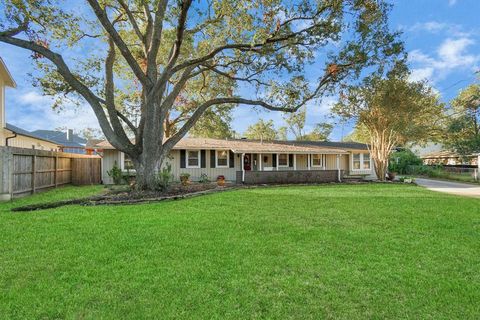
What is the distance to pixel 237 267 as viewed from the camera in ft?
12.6

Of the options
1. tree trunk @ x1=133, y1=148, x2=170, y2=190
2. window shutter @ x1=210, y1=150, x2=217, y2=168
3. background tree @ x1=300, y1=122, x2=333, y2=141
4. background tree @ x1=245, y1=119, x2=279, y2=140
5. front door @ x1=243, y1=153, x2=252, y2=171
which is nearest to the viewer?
tree trunk @ x1=133, y1=148, x2=170, y2=190

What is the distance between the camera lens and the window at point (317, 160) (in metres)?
22.1

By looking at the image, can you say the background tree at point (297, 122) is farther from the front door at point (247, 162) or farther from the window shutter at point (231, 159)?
the window shutter at point (231, 159)

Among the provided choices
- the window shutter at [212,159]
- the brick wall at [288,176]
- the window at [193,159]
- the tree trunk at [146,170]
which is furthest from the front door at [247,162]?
the tree trunk at [146,170]

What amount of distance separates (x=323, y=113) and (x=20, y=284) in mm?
22364

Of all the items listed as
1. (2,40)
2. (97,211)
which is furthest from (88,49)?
(97,211)

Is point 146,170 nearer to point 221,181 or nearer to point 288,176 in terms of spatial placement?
point 221,181

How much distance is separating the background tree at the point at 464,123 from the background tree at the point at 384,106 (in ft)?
41.6

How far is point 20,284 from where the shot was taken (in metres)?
3.29

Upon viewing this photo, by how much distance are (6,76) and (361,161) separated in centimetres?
2337

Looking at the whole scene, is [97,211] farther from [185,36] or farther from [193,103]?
[193,103]

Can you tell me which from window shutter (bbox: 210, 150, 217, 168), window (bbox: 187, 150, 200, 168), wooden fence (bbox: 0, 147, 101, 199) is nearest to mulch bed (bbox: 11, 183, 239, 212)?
wooden fence (bbox: 0, 147, 101, 199)

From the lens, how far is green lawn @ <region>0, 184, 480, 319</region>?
2.83 metres

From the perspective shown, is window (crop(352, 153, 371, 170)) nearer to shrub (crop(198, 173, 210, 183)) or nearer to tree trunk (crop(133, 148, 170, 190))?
shrub (crop(198, 173, 210, 183))
